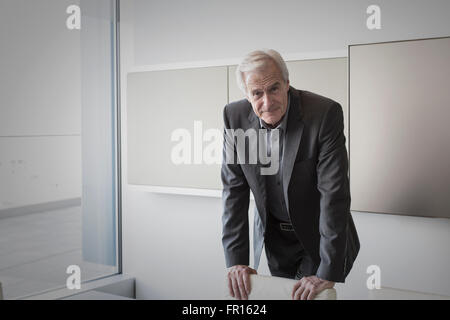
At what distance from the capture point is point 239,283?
1.95m

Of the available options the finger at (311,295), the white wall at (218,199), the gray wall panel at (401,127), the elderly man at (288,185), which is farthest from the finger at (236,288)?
the white wall at (218,199)

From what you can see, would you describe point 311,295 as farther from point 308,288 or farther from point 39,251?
point 39,251

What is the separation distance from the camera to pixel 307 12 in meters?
3.74

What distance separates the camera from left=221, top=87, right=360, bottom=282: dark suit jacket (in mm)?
2043

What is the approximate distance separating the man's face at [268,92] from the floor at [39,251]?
8.09 feet

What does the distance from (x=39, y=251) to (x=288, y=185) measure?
265 cm

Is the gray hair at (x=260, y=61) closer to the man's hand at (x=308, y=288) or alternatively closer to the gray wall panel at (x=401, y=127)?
the man's hand at (x=308, y=288)

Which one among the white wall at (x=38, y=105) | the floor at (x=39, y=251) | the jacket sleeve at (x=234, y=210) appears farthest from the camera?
the floor at (x=39, y=251)

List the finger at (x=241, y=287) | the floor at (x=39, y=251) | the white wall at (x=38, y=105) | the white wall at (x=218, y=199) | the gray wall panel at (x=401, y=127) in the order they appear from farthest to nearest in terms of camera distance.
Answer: the floor at (x=39, y=251), the white wall at (x=38, y=105), the white wall at (x=218, y=199), the gray wall panel at (x=401, y=127), the finger at (x=241, y=287)

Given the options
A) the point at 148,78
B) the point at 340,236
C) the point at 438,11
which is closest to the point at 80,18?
the point at 148,78

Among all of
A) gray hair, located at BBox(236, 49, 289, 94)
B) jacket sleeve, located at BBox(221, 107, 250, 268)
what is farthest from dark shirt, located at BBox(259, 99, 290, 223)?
gray hair, located at BBox(236, 49, 289, 94)

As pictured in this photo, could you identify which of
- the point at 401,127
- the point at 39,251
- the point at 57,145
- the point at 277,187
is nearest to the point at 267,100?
the point at 277,187

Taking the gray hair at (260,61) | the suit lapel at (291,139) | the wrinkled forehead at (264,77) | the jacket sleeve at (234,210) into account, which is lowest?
the jacket sleeve at (234,210)

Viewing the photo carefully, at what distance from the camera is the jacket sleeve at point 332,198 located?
1.99 m
